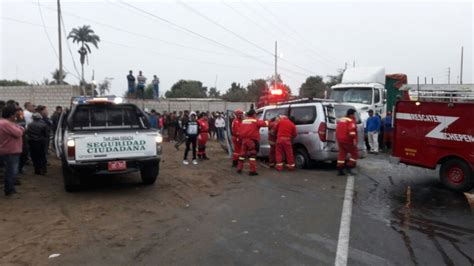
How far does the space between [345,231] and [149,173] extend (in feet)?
14.6

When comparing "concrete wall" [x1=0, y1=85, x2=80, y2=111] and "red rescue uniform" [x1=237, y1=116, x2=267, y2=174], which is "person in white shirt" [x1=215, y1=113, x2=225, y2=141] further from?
"red rescue uniform" [x1=237, y1=116, x2=267, y2=174]

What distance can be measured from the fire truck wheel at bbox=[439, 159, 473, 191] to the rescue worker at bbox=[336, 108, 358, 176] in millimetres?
1956

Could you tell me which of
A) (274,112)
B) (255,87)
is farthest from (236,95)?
(274,112)

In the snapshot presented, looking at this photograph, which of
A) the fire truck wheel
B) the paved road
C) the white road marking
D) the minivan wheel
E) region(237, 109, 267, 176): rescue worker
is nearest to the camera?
the white road marking

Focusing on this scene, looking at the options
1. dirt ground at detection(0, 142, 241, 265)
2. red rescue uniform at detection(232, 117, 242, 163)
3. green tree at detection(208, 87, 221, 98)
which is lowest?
dirt ground at detection(0, 142, 241, 265)

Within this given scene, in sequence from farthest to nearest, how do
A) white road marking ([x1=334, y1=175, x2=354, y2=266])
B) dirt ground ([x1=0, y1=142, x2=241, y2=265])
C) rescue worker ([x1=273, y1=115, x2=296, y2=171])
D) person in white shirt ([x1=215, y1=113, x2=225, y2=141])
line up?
person in white shirt ([x1=215, y1=113, x2=225, y2=141]) < rescue worker ([x1=273, y1=115, x2=296, y2=171]) < dirt ground ([x1=0, y1=142, x2=241, y2=265]) < white road marking ([x1=334, y1=175, x2=354, y2=266])

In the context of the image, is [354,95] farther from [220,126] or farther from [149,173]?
[149,173]

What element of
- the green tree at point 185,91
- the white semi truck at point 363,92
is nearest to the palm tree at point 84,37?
the green tree at point 185,91

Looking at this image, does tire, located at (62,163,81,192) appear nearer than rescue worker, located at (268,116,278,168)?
Yes

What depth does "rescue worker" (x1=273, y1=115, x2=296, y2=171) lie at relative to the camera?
405 inches

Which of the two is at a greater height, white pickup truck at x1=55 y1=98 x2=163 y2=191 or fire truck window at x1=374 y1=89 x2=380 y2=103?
fire truck window at x1=374 y1=89 x2=380 y2=103

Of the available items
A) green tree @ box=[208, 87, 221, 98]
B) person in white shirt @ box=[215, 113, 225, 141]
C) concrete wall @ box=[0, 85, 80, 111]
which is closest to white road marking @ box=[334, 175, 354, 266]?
person in white shirt @ box=[215, 113, 225, 141]

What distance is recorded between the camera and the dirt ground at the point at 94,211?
16.8ft

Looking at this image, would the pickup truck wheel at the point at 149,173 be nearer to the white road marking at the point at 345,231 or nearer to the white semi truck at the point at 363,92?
the white road marking at the point at 345,231
